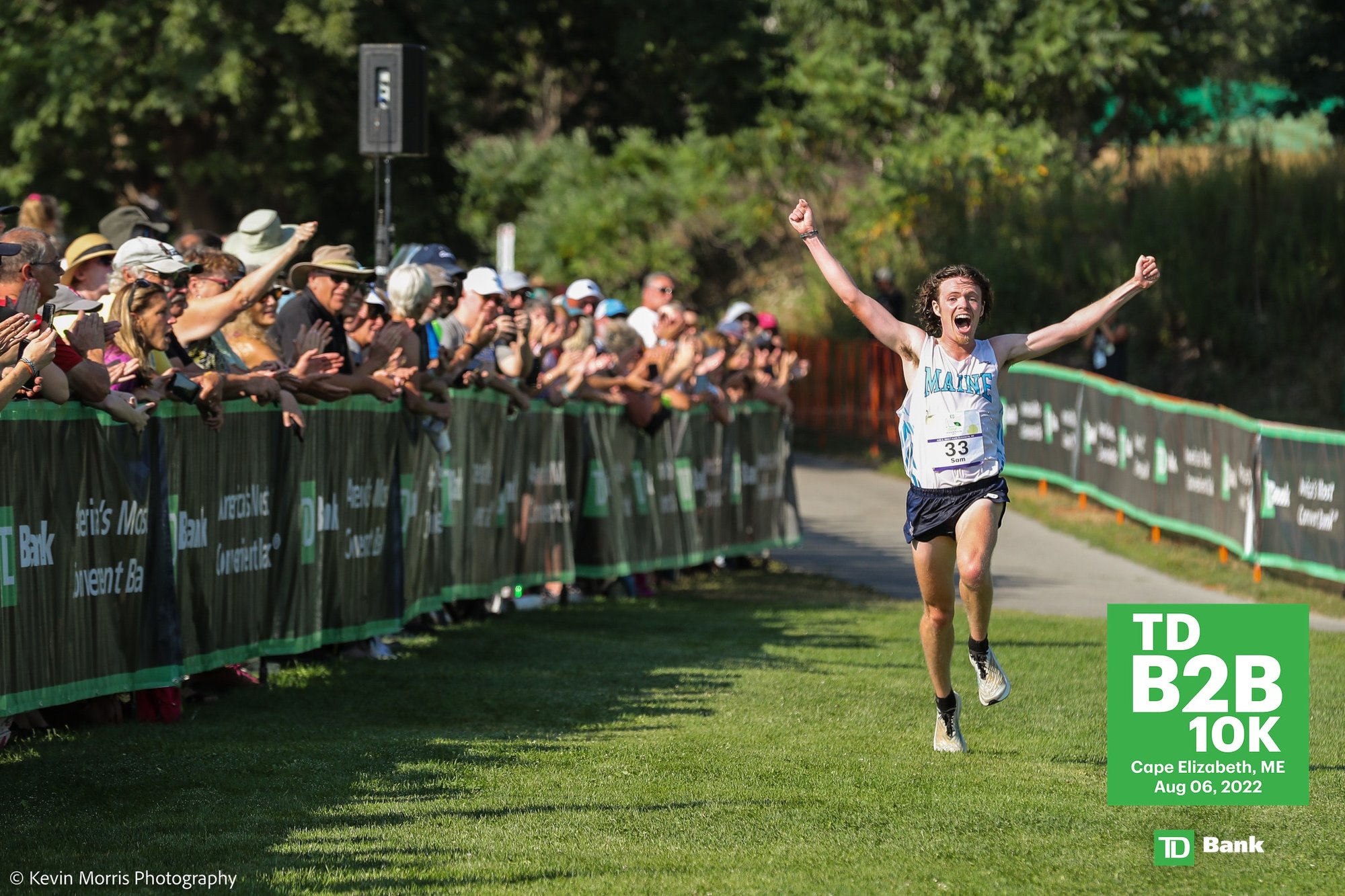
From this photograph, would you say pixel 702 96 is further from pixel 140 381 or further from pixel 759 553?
pixel 140 381

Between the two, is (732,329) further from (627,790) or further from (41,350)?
(41,350)

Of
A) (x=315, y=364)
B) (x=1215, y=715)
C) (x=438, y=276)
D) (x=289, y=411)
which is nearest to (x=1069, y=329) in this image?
(x=1215, y=715)

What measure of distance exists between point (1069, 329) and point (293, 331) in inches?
182

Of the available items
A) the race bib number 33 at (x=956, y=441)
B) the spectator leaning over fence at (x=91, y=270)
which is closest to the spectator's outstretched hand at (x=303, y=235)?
the spectator leaning over fence at (x=91, y=270)

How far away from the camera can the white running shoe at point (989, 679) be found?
9.24 metres

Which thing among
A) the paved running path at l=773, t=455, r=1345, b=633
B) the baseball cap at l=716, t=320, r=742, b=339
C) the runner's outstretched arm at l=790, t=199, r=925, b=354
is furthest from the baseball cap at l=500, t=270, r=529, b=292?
the runner's outstretched arm at l=790, t=199, r=925, b=354

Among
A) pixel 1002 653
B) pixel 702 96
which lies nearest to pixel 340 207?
pixel 702 96

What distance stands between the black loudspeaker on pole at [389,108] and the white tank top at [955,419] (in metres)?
6.15

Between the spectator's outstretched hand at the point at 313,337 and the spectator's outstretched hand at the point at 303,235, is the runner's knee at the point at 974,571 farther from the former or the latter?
the spectator's outstretched hand at the point at 313,337

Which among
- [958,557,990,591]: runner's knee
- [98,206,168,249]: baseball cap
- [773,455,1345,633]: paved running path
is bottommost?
[773,455,1345,633]: paved running path

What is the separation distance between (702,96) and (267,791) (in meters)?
22.7

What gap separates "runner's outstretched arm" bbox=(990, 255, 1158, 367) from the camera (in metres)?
9.31

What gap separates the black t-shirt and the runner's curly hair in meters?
3.71

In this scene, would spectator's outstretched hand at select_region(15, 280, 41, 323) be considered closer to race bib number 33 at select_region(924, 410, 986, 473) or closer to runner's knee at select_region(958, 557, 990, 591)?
race bib number 33 at select_region(924, 410, 986, 473)
